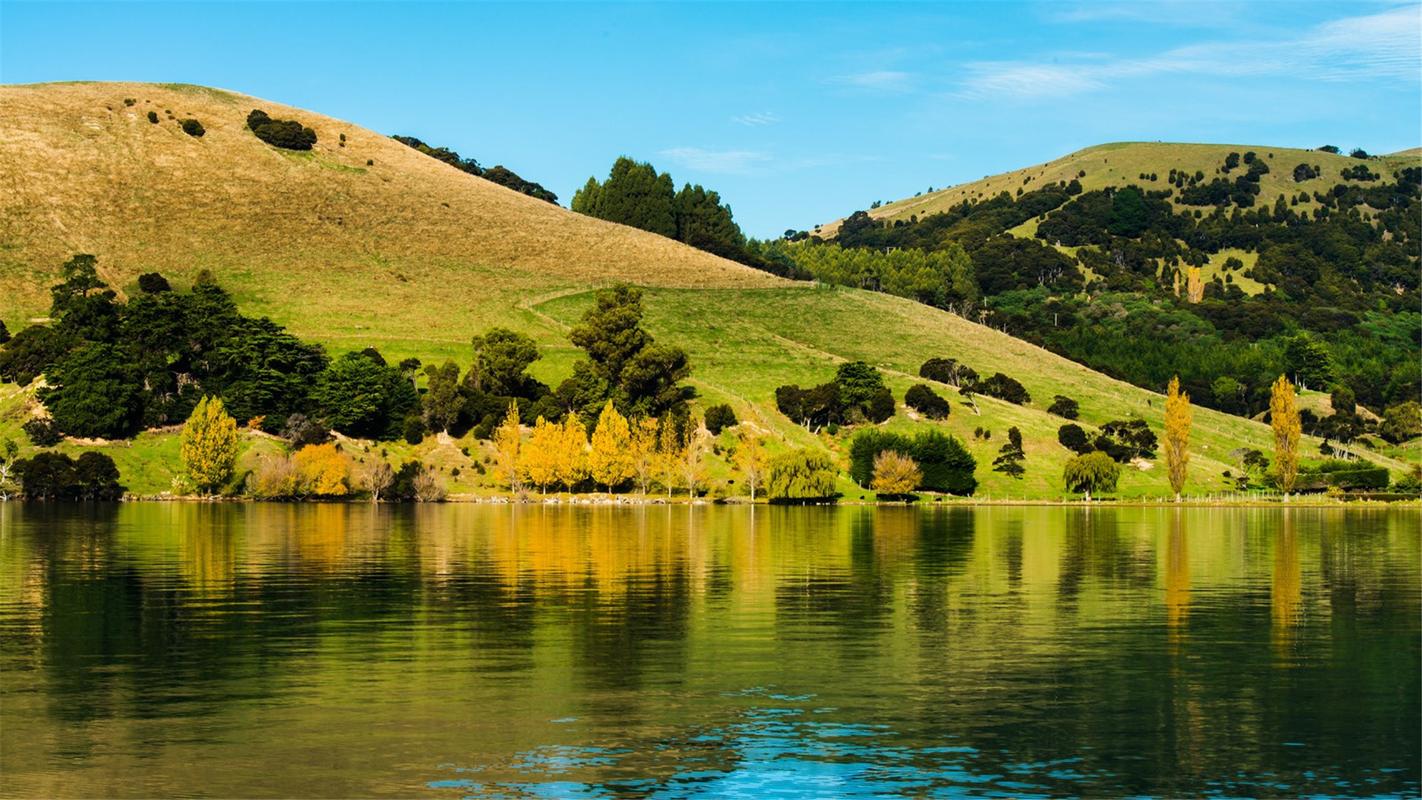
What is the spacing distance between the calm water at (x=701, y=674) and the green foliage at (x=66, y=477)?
55972 mm

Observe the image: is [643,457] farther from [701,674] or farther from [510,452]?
[701,674]

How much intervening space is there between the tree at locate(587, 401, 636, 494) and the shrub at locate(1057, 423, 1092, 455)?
159 ft

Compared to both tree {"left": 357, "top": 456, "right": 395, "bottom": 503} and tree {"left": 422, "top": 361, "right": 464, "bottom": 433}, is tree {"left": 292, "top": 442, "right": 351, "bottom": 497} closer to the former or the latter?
tree {"left": 357, "top": 456, "right": 395, "bottom": 503}

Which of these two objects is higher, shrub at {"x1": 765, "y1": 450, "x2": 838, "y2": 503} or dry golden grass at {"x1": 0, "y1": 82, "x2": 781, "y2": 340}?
dry golden grass at {"x1": 0, "y1": 82, "x2": 781, "y2": 340}

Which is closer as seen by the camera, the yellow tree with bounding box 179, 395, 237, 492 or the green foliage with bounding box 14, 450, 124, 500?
the green foliage with bounding box 14, 450, 124, 500

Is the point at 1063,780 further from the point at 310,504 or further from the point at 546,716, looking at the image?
the point at 310,504

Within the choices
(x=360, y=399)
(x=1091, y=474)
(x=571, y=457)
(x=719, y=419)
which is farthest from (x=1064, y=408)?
(x=360, y=399)

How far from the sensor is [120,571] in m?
55.9

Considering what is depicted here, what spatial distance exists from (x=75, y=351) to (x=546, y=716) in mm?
118388

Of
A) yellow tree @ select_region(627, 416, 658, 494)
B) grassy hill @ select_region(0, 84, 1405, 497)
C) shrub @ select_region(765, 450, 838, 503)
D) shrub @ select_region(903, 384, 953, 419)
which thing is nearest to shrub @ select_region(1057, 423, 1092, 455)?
grassy hill @ select_region(0, 84, 1405, 497)

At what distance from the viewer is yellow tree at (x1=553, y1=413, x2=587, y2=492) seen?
127m

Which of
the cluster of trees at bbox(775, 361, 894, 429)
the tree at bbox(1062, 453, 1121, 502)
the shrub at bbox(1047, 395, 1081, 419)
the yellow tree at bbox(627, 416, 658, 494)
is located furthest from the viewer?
the shrub at bbox(1047, 395, 1081, 419)

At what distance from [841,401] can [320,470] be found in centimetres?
5614

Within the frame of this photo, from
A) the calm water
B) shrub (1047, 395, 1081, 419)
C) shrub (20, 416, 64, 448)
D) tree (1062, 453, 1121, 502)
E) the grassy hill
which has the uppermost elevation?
the grassy hill
